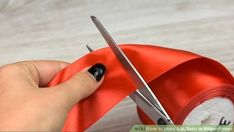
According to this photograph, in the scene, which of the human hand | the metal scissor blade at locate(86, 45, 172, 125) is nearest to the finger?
the human hand

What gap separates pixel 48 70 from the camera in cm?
55

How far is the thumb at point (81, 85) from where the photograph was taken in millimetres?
468

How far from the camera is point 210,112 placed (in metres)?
0.49

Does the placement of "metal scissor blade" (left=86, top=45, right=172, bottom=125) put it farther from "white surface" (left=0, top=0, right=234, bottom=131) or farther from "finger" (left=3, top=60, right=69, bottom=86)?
"white surface" (left=0, top=0, right=234, bottom=131)

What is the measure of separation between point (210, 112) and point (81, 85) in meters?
0.15

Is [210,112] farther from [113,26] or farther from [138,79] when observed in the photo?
[113,26]

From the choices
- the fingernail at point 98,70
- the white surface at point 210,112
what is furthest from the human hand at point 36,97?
the white surface at point 210,112

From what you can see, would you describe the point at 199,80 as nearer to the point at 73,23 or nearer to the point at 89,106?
the point at 89,106

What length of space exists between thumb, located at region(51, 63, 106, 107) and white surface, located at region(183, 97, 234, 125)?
4.4 inches

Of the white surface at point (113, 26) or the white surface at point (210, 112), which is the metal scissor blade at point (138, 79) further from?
the white surface at point (113, 26)

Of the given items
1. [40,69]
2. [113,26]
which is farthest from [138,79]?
[113,26]

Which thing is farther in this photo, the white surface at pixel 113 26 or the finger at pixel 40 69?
the white surface at pixel 113 26

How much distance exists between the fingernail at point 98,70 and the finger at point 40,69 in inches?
2.6

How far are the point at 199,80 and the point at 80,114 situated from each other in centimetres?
14
